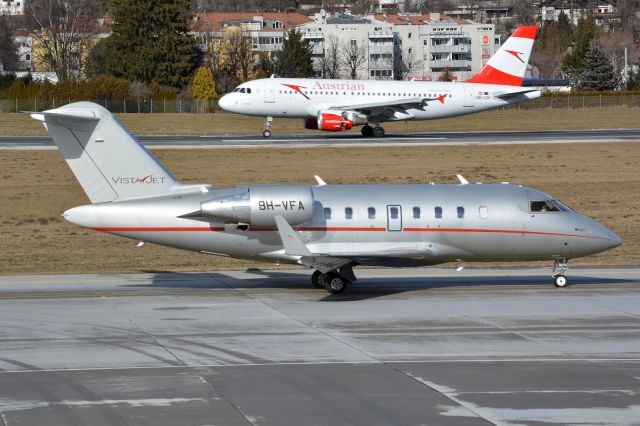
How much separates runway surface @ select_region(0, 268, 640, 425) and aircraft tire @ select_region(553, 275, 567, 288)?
1.17 ft

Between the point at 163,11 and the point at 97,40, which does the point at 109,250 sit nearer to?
the point at 163,11

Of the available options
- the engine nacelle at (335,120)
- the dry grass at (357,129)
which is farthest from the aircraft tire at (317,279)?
the dry grass at (357,129)

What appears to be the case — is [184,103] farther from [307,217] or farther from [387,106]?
[307,217]

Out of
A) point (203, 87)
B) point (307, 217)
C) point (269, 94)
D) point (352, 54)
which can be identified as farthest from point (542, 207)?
point (352, 54)

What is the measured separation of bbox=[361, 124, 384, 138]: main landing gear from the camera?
68.9m

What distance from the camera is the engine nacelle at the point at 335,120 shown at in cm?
6681

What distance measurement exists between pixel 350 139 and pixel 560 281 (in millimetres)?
36966

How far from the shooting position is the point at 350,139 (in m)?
66.5

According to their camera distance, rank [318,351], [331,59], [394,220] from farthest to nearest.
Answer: [331,59], [394,220], [318,351]

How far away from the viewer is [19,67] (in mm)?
174750

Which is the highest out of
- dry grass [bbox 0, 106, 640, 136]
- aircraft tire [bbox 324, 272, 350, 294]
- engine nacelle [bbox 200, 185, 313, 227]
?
engine nacelle [bbox 200, 185, 313, 227]

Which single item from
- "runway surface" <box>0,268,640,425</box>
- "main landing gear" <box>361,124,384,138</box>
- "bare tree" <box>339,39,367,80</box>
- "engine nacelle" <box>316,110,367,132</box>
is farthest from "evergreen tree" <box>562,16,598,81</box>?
"runway surface" <box>0,268,640,425</box>

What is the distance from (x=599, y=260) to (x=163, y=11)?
304 feet

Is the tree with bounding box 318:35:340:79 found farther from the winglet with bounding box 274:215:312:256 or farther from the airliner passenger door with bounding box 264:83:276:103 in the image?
the winglet with bounding box 274:215:312:256
